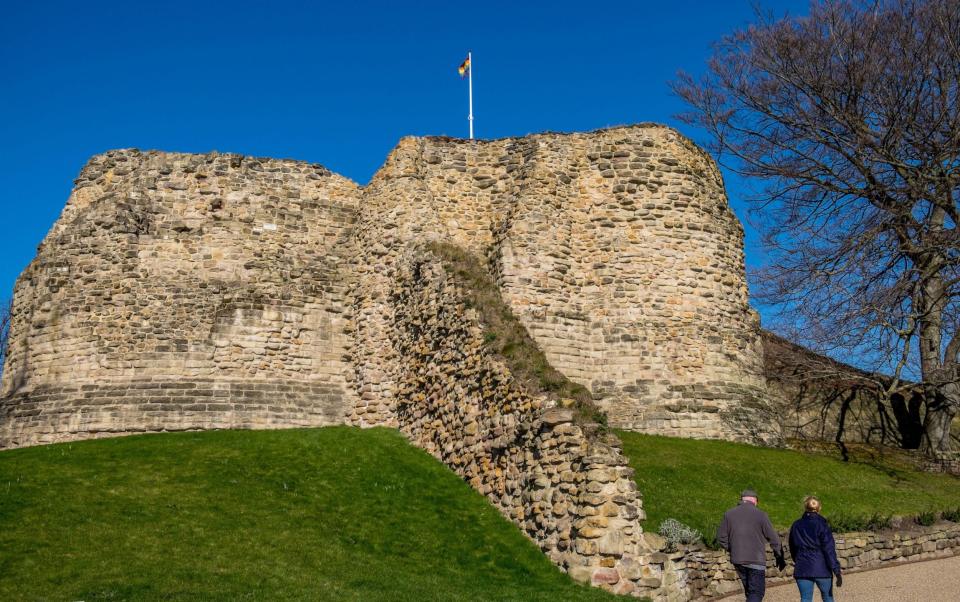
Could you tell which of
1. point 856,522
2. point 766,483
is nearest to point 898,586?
point 856,522

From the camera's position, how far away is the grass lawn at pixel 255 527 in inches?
502

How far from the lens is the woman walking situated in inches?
471

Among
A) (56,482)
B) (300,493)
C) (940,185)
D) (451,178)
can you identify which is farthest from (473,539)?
(940,185)

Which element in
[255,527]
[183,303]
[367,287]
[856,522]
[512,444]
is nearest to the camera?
[255,527]

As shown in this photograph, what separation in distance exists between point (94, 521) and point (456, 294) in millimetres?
8497

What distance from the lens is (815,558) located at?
12.0m

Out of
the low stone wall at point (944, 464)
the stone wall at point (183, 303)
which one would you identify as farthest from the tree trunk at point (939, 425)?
the stone wall at point (183, 303)

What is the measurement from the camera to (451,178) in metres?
25.7

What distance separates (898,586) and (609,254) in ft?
36.7

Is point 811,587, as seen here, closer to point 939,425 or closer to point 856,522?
point 856,522

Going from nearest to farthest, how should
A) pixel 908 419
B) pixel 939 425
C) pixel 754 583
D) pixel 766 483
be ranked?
pixel 754 583
pixel 766 483
pixel 939 425
pixel 908 419

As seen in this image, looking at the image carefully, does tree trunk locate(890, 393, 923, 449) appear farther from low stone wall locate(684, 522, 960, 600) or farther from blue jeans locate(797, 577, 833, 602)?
blue jeans locate(797, 577, 833, 602)

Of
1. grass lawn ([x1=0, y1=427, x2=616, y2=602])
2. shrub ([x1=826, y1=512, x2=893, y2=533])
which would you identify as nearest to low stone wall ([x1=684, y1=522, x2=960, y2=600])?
A: shrub ([x1=826, y1=512, x2=893, y2=533])

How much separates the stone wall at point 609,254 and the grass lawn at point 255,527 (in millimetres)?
4538
